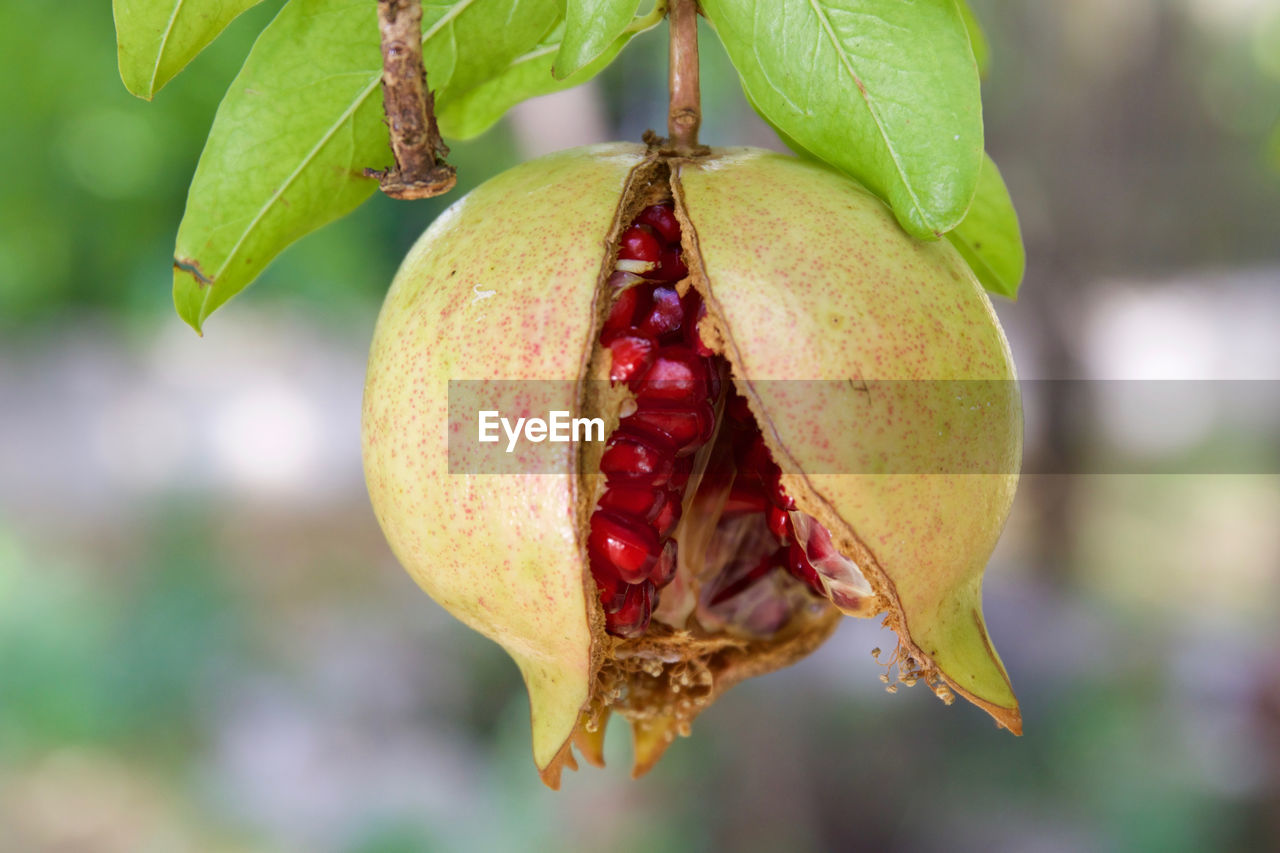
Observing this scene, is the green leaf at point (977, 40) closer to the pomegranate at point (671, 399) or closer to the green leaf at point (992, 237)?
the green leaf at point (992, 237)

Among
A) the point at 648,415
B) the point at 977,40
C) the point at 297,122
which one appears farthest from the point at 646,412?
the point at 977,40

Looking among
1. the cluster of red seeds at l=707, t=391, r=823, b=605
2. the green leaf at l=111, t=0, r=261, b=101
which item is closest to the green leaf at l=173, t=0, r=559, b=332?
the green leaf at l=111, t=0, r=261, b=101

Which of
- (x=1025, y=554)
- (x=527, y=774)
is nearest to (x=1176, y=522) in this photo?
(x=1025, y=554)

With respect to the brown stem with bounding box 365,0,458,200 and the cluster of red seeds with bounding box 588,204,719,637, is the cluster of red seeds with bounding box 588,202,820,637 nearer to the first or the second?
the cluster of red seeds with bounding box 588,204,719,637

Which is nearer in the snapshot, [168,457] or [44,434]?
[168,457]

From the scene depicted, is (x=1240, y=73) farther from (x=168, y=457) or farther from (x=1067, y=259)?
(x=168, y=457)

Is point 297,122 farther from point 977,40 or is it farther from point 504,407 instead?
point 977,40
